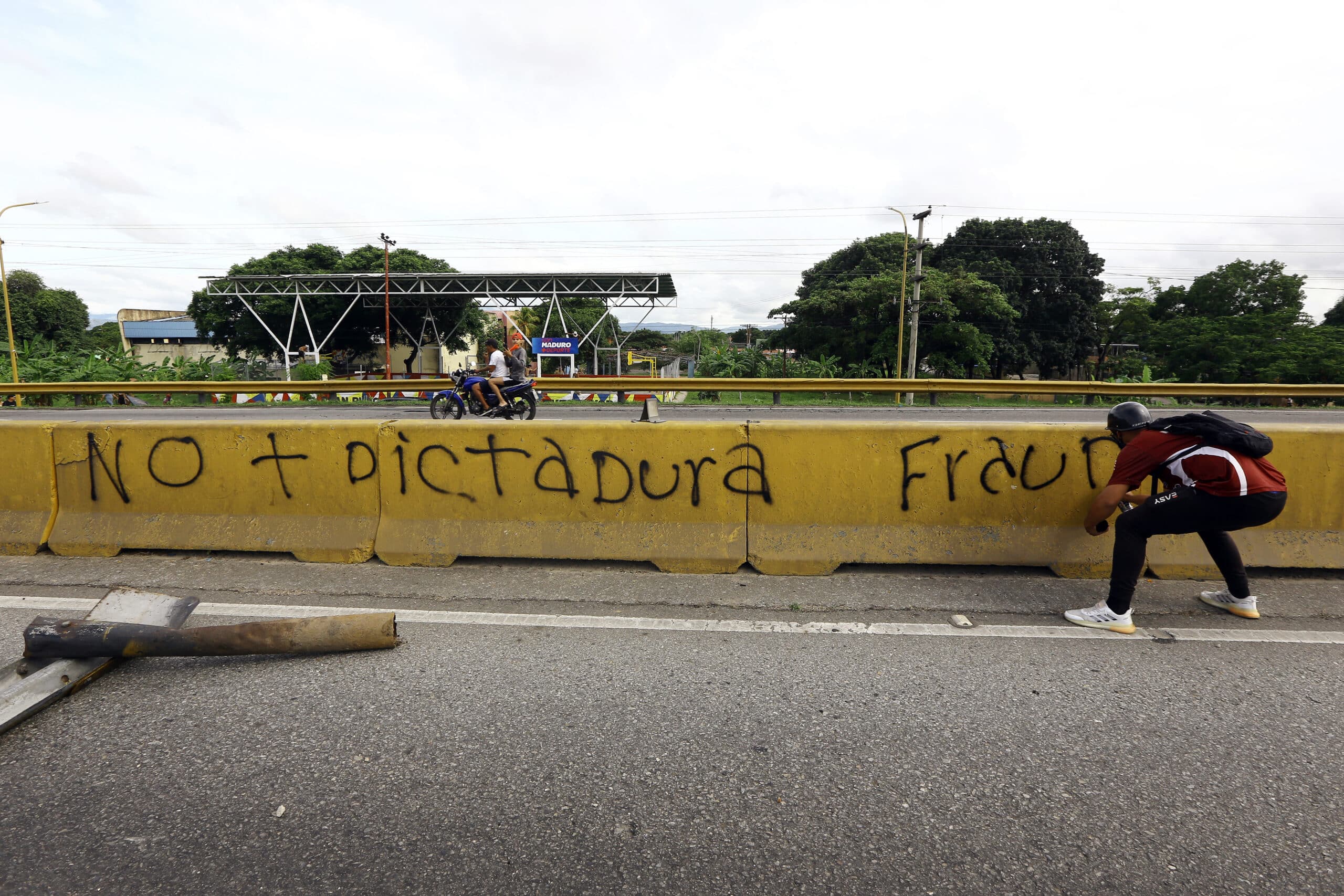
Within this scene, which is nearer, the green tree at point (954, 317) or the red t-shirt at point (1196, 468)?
the red t-shirt at point (1196, 468)

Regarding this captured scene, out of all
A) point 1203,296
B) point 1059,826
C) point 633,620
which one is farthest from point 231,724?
point 1203,296

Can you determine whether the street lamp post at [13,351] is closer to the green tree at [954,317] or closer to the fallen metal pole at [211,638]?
the fallen metal pole at [211,638]

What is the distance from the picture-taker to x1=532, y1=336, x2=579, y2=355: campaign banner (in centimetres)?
3988

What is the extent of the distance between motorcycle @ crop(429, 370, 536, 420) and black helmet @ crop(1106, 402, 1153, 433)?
9.41 m

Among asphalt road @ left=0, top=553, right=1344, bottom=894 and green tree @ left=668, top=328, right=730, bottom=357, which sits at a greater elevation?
green tree @ left=668, top=328, right=730, bottom=357

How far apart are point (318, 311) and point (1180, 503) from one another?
47.3 m

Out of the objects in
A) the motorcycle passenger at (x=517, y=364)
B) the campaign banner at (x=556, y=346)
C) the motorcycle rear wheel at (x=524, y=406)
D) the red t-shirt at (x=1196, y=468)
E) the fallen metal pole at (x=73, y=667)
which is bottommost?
the fallen metal pole at (x=73, y=667)

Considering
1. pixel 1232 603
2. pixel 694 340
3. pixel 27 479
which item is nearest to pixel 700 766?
pixel 1232 603

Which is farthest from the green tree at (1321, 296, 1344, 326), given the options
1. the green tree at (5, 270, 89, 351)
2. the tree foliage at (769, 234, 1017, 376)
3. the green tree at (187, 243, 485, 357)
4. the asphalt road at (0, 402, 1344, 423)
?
the green tree at (5, 270, 89, 351)

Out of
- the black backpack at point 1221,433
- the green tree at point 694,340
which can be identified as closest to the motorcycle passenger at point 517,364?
the black backpack at point 1221,433

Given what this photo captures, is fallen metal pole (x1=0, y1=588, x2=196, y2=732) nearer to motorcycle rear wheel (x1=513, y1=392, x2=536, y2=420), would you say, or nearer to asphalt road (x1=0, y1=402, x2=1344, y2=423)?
motorcycle rear wheel (x1=513, y1=392, x2=536, y2=420)

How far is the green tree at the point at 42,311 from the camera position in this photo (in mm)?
52656

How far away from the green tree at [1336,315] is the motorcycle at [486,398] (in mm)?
58968

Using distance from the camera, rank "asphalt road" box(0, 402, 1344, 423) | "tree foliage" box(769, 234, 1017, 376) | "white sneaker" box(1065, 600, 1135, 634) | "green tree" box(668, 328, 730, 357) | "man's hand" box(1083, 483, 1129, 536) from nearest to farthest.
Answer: "white sneaker" box(1065, 600, 1135, 634) → "man's hand" box(1083, 483, 1129, 536) → "asphalt road" box(0, 402, 1344, 423) → "tree foliage" box(769, 234, 1017, 376) → "green tree" box(668, 328, 730, 357)
